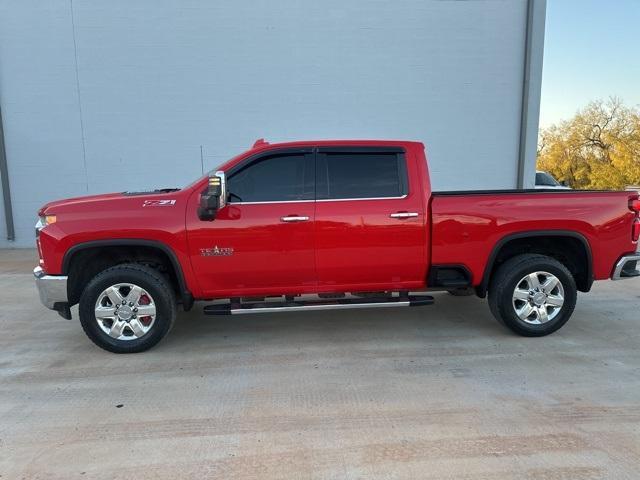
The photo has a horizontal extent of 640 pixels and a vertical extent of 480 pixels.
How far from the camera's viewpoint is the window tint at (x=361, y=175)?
14.2 ft

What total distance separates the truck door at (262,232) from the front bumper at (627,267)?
10.3ft

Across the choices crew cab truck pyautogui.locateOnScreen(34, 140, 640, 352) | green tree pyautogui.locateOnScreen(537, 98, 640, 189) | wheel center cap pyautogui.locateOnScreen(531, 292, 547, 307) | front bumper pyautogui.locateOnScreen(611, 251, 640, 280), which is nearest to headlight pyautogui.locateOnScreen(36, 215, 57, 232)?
crew cab truck pyautogui.locateOnScreen(34, 140, 640, 352)

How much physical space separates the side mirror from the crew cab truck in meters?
0.01

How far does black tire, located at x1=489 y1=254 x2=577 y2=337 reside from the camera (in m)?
4.43

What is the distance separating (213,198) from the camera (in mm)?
3912

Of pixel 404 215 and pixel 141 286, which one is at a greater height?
pixel 404 215

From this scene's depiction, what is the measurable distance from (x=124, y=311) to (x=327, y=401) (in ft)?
7.10

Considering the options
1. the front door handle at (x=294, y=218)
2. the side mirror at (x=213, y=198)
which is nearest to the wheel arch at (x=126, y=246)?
the side mirror at (x=213, y=198)

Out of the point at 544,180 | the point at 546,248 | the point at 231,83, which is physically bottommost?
the point at 546,248

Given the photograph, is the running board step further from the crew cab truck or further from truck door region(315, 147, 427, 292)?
truck door region(315, 147, 427, 292)

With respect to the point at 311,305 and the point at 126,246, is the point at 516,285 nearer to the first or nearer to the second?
the point at 311,305

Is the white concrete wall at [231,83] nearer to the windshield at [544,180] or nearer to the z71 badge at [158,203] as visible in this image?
the windshield at [544,180]

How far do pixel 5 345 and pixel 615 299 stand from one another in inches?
298

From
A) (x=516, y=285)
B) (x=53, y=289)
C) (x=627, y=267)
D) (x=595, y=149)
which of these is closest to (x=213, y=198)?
(x=53, y=289)
